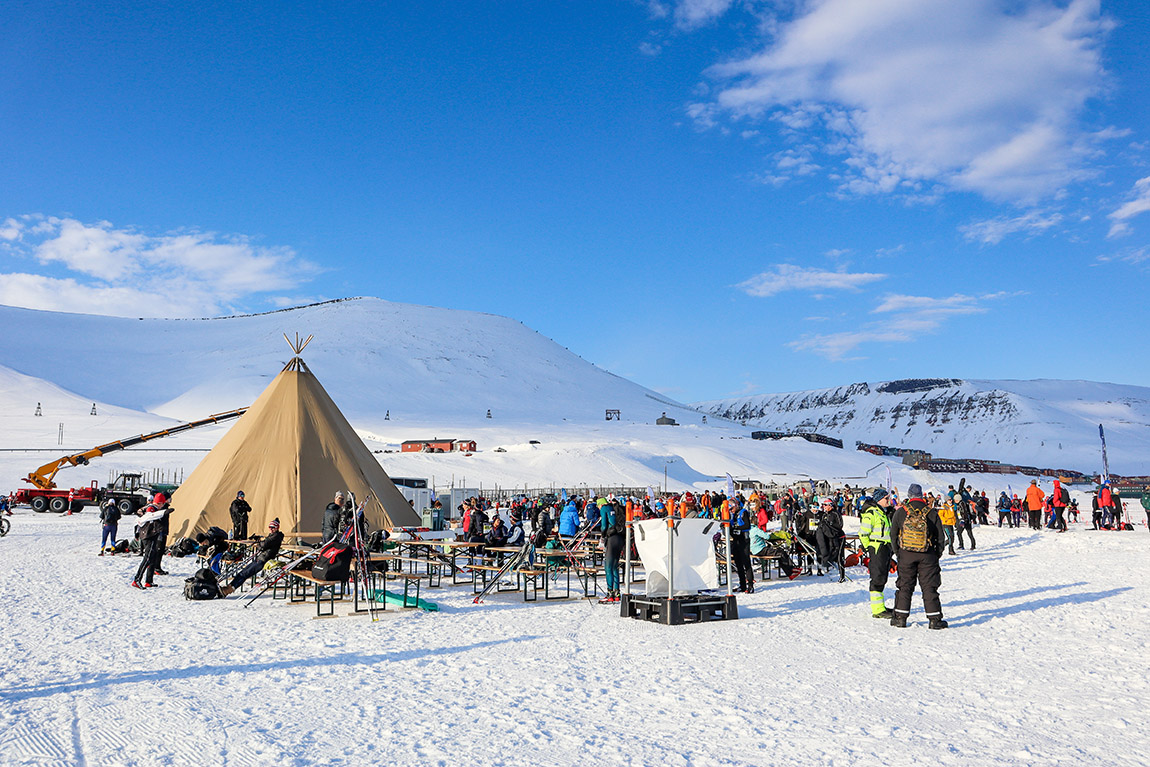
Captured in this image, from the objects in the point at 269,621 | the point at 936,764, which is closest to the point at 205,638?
the point at 269,621

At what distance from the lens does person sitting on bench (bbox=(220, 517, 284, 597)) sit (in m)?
9.88

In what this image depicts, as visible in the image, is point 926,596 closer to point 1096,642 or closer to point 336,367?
point 1096,642

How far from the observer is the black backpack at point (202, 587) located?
997 centimetres

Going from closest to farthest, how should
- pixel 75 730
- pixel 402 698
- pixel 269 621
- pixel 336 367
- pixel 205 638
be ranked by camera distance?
pixel 75 730 < pixel 402 698 < pixel 205 638 < pixel 269 621 < pixel 336 367

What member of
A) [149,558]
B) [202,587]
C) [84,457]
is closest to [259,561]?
[202,587]

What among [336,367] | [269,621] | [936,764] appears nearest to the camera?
[936,764]

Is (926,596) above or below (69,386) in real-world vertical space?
below

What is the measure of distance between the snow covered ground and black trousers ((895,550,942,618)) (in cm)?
30

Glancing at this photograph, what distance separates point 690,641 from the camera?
7.39 metres

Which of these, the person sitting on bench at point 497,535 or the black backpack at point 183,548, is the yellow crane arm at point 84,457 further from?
the person sitting on bench at point 497,535

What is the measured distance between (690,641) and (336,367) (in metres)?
93.4

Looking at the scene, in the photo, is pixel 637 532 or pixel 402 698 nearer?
pixel 402 698

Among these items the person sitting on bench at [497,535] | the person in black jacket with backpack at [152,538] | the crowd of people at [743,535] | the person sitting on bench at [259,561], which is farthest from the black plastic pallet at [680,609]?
the person in black jacket with backpack at [152,538]

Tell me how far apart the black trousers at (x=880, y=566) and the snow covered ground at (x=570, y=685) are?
1.65ft
